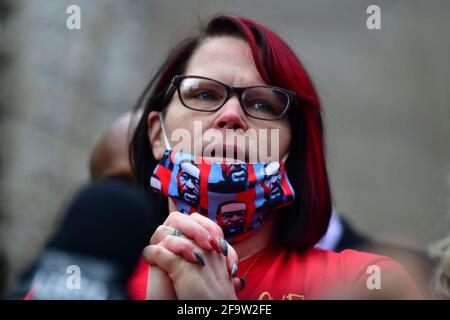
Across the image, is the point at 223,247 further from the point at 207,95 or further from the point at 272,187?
the point at 207,95

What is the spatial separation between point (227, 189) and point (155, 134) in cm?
38

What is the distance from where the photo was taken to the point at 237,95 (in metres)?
1.59

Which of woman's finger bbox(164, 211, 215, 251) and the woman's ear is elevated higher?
the woman's ear

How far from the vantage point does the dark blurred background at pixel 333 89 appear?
438 centimetres

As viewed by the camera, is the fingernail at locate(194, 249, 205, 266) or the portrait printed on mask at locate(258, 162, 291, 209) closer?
the fingernail at locate(194, 249, 205, 266)

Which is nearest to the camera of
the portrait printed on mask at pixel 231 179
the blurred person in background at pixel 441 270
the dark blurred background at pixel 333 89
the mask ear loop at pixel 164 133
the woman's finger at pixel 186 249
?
the woman's finger at pixel 186 249

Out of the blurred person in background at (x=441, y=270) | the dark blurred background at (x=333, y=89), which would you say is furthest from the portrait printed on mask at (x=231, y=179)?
the dark blurred background at (x=333, y=89)

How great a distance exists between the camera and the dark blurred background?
14.4 ft

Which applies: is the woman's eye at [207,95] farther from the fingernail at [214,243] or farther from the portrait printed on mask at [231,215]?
the fingernail at [214,243]

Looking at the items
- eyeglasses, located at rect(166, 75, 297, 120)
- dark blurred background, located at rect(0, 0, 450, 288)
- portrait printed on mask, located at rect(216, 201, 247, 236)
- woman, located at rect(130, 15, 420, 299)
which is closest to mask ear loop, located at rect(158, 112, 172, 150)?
woman, located at rect(130, 15, 420, 299)

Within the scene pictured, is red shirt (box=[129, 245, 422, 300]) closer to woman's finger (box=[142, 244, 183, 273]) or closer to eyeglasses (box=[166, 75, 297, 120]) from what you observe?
woman's finger (box=[142, 244, 183, 273])

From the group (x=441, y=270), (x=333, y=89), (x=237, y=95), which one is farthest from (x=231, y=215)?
(x=333, y=89)

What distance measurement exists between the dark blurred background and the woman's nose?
2636 millimetres

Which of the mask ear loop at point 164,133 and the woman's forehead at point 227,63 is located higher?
the woman's forehead at point 227,63
